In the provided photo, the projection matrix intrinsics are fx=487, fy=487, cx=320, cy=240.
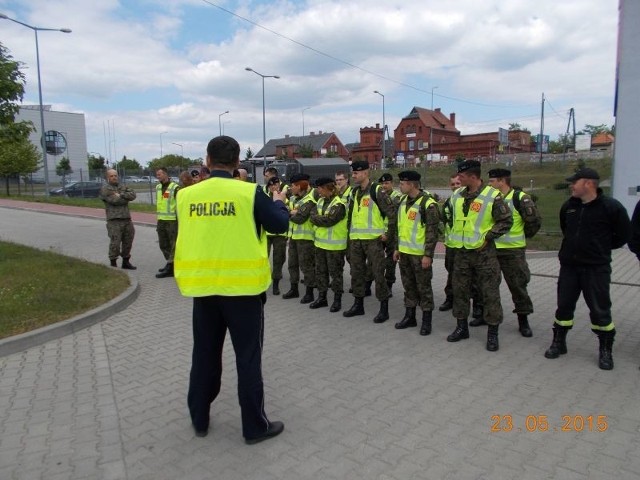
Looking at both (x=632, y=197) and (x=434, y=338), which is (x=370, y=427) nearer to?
(x=434, y=338)

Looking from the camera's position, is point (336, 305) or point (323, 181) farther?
point (336, 305)

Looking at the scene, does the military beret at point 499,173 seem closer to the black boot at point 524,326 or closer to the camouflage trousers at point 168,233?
the black boot at point 524,326

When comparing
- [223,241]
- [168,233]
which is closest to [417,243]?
[223,241]

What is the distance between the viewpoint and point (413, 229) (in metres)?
5.74

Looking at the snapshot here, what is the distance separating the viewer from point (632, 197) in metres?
11.4

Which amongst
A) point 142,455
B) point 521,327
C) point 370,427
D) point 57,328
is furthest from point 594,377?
point 57,328

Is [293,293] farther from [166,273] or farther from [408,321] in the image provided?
[166,273]

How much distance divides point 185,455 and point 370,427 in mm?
1326

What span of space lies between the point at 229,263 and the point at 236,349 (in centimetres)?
63

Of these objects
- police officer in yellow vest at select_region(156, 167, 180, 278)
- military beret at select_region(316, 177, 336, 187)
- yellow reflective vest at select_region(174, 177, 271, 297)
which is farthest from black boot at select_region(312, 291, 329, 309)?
yellow reflective vest at select_region(174, 177, 271, 297)

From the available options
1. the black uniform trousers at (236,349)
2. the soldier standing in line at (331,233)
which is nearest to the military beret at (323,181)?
the soldier standing in line at (331,233)

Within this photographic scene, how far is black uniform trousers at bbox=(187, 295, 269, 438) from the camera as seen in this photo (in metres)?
3.28

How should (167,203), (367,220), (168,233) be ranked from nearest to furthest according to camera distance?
(367,220) < (167,203) < (168,233)

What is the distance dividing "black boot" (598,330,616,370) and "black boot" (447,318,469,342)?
134 cm
